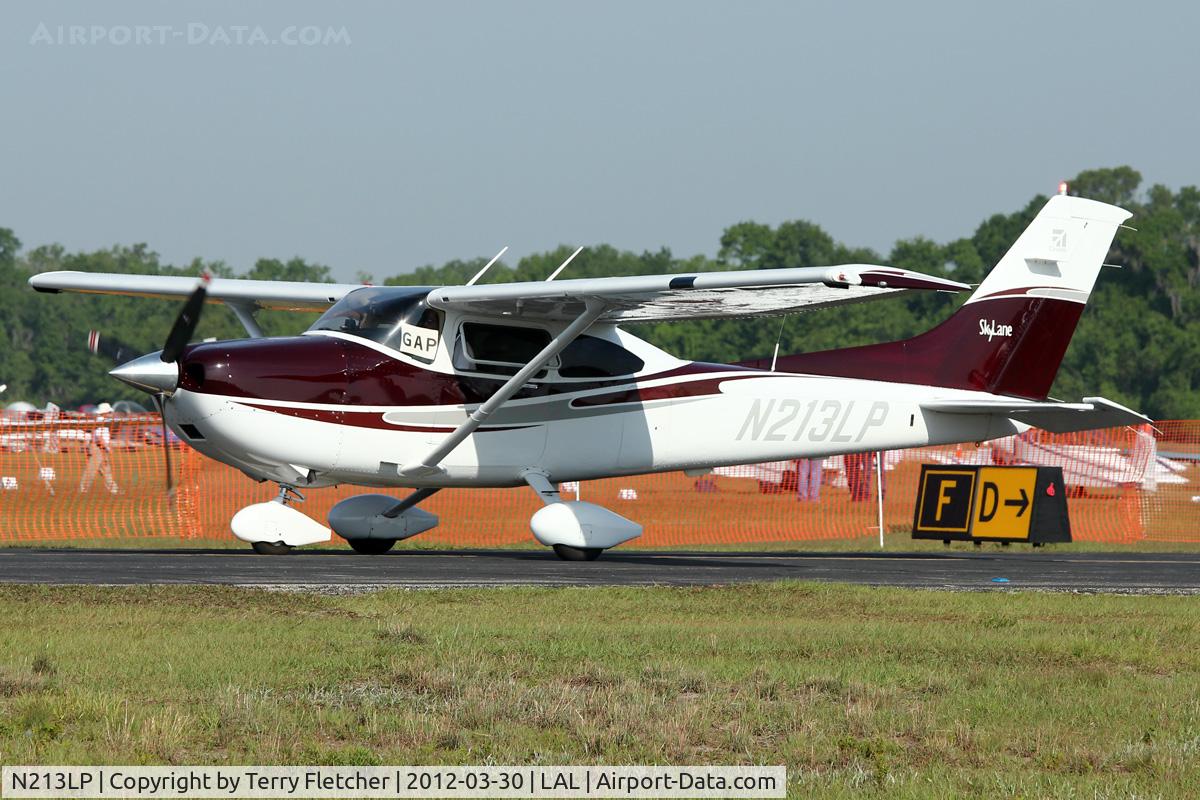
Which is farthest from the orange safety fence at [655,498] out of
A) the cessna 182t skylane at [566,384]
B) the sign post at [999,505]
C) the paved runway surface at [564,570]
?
the paved runway surface at [564,570]

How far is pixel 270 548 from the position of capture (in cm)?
1576

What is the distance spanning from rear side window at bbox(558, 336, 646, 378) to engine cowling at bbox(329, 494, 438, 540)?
2262 mm

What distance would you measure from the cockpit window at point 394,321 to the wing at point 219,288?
189 centimetres

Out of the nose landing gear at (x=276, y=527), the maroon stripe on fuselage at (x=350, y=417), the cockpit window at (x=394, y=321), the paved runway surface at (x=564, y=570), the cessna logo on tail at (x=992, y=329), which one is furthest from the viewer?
the cessna logo on tail at (x=992, y=329)

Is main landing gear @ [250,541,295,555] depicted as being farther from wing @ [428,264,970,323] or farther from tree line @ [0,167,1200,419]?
tree line @ [0,167,1200,419]

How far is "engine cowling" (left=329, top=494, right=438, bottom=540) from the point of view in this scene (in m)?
16.6

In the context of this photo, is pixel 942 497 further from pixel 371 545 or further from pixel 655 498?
pixel 655 498

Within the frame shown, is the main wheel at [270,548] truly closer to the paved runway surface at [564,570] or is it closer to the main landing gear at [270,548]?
the main landing gear at [270,548]

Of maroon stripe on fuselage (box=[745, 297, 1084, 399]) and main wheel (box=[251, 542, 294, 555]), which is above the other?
maroon stripe on fuselage (box=[745, 297, 1084, 399])

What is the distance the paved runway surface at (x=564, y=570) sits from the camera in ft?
41.4

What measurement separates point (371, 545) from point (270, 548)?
1450 mm

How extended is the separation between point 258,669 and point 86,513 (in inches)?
811

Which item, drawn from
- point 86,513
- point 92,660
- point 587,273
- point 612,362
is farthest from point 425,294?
point 587,273

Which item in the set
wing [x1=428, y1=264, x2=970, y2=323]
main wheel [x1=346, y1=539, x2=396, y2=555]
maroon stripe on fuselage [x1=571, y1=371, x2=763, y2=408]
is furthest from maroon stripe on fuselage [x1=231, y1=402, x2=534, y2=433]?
main wheel [x1=346, y1=539, x2=396, y2=555]
